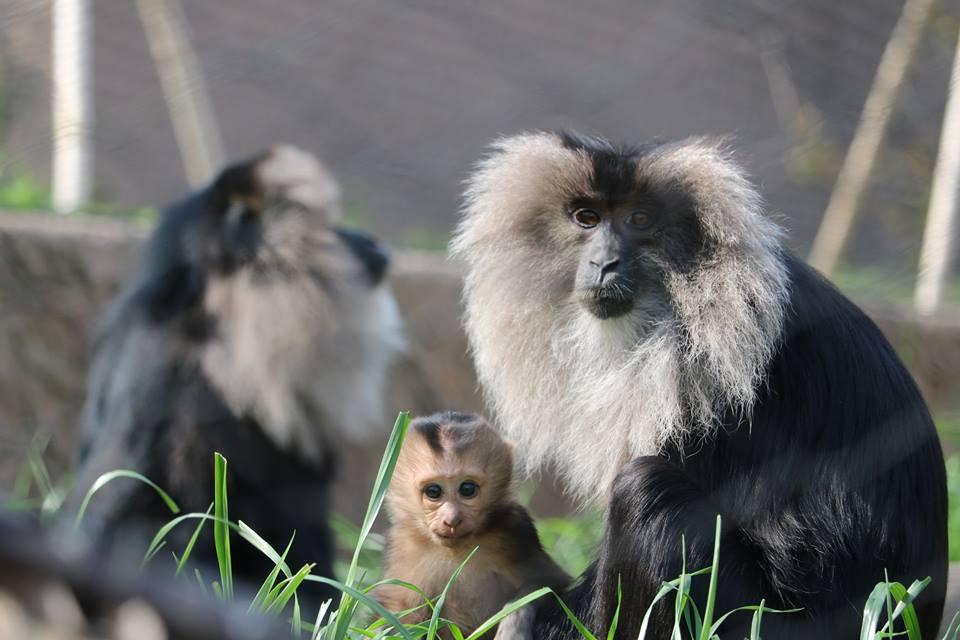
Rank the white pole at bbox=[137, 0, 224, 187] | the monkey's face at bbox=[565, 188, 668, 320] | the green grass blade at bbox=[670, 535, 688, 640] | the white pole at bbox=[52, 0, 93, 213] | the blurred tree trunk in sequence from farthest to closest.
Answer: the blurred tree trunk, the white pole at bbox=[137, 0, 224, 187], the white pole at bbox=[52, 0, 93, 213], the monkey's face at bbox=[565, 188, 668, 320], the green grass blade at bbox=[670, 535, 688, 640]

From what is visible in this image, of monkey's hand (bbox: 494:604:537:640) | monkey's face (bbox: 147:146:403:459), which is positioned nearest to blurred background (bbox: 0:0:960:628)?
monkey's face (bbox: 147:146:403:459)

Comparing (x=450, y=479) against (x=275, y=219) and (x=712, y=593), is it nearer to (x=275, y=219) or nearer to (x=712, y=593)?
(x=712, y=593)

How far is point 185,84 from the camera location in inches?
119

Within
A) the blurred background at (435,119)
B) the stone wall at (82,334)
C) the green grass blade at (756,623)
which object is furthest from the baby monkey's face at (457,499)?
the stone wall at (82,334)

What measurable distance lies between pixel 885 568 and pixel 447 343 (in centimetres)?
225

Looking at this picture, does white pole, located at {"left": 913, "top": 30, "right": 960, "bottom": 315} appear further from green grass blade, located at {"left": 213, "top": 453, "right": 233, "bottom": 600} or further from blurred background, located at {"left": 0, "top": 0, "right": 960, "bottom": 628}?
green grass blade, located at {"left": 213, "top": 453, "right": 233, "bottom": 600}

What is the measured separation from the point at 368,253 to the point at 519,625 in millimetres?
1252

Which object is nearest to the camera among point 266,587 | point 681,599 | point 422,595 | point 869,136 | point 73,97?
point 681,599

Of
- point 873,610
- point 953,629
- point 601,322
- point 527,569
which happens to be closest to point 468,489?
point 527,569

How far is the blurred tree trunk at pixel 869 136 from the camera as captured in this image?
3.58 meters

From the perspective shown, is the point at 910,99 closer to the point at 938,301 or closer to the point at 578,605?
the point at 938,301

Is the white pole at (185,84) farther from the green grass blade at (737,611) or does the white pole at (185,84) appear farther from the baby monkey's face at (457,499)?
the green grass blade at (737,611)

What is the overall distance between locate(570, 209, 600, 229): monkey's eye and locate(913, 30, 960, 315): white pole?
862 mm

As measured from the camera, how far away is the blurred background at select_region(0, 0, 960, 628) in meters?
3.42
